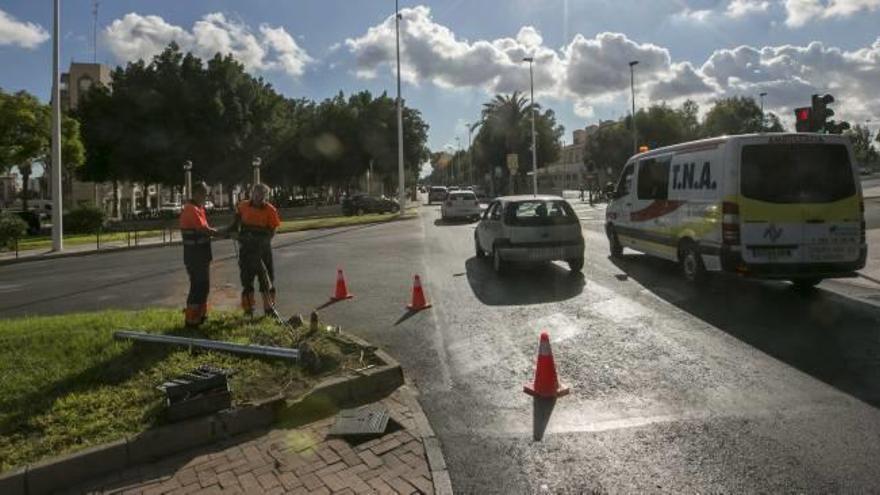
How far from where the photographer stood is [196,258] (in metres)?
7.36

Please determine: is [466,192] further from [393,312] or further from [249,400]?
[249,400]

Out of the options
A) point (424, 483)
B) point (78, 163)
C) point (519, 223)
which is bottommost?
point (424, 483)

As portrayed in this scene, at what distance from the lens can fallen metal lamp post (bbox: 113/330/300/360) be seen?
585cm

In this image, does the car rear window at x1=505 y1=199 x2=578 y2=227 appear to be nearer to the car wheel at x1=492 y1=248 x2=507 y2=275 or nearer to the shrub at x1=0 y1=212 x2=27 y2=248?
the car wheel at x1=492 y1=248 x2=507 y2=275

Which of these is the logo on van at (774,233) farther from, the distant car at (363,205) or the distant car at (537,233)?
the distant car at (363,205)

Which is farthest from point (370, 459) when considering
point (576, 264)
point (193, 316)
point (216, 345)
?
point (576, 264)

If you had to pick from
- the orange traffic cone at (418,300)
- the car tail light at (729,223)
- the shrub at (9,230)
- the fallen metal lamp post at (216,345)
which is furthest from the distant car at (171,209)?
the car tail light at (729,223)

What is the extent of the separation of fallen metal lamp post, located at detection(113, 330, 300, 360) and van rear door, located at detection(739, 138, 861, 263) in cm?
648

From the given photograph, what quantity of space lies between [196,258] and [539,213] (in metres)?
6.58

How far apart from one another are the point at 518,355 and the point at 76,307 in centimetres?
773

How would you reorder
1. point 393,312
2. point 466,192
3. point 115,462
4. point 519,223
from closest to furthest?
1. point 115,462
2. point 393,312
3. point 519,223
4. point 466,192

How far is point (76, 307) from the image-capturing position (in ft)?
34.7

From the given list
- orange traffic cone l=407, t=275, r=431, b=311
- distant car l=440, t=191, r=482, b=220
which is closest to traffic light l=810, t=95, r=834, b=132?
orange traffic cone l=407, t=275, r=431, b=311

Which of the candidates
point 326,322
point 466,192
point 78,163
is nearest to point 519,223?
point 326,322
